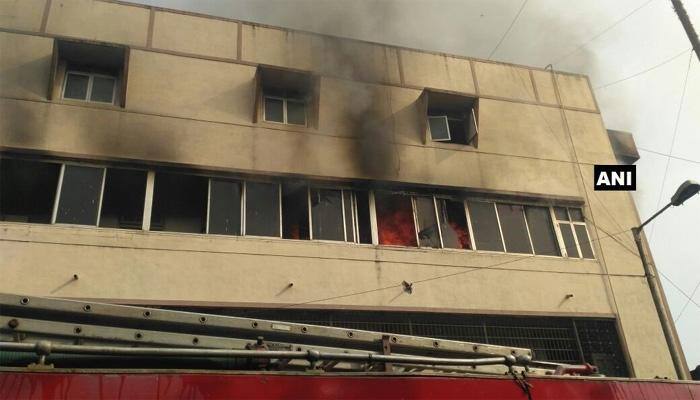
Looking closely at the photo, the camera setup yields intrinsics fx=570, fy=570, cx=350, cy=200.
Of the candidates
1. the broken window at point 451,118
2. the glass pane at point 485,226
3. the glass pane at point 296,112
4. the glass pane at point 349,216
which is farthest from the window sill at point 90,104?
the glass pane at point 485,226

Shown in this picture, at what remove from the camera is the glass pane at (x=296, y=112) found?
1116 cm

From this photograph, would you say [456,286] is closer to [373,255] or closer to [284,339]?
[373,255]

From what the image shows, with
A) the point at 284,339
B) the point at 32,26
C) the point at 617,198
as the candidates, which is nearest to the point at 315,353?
the point at 284,339

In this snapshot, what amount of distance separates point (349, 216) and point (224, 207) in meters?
2.26

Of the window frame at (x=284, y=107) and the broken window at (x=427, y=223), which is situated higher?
the window frame at (x=284, y=107)

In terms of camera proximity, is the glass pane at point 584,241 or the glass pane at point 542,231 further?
the glass pane at point 584,241

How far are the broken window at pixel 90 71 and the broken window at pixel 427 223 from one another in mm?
5757

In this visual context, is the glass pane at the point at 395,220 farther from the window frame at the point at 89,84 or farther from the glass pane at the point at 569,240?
the window frame at the point at 89,84

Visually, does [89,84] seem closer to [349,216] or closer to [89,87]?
[89,87]

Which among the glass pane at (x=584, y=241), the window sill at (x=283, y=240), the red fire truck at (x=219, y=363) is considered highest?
the glass pane at (x=584, y=241)

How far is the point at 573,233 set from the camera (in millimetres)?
11758

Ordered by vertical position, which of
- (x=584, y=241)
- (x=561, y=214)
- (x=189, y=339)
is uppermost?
(x=561, y=214)

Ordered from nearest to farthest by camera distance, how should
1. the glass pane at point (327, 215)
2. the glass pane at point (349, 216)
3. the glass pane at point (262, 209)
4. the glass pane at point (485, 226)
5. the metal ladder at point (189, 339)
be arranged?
the metal ladder at point (189, 339)
the glass pane at point (262, 209)
the glass pane at point (327, 215)
the glass pane at point (349, 216)
the glass pane at point (485, 226)

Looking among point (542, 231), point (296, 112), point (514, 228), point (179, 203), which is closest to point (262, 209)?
point (179, 203)
